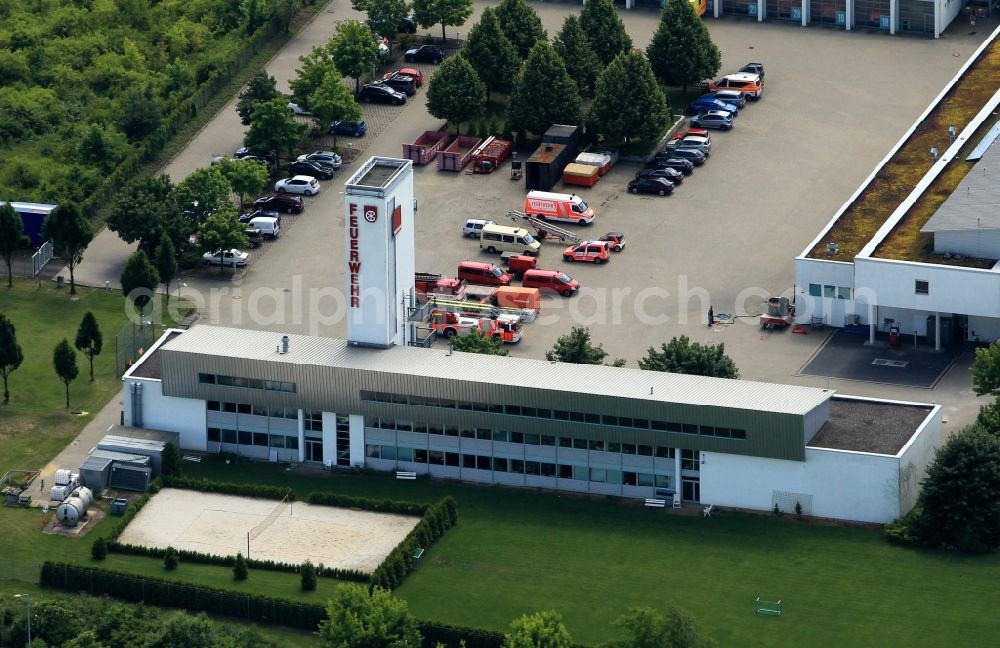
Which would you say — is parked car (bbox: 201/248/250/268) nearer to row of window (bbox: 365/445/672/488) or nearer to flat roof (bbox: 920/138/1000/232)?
row of window (bbox: 365/445/672/488)

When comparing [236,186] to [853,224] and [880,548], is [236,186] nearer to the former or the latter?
[853,224]

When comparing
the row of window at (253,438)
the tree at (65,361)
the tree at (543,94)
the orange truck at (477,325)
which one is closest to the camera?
the row of window at (253,438)

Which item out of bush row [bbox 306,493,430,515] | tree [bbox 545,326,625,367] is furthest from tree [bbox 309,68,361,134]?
bush row [bbox 306,493,430,515]

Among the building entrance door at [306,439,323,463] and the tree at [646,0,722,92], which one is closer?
the building entrance door at [306,439,323,463]

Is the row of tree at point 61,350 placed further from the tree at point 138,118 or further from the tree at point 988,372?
the tree at point 988,372

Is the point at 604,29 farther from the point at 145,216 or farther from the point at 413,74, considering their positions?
the point at 145,216

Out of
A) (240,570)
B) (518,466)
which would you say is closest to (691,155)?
(518,466)

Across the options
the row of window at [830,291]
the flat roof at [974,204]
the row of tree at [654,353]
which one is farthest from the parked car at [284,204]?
the flat roof at [974,204]
